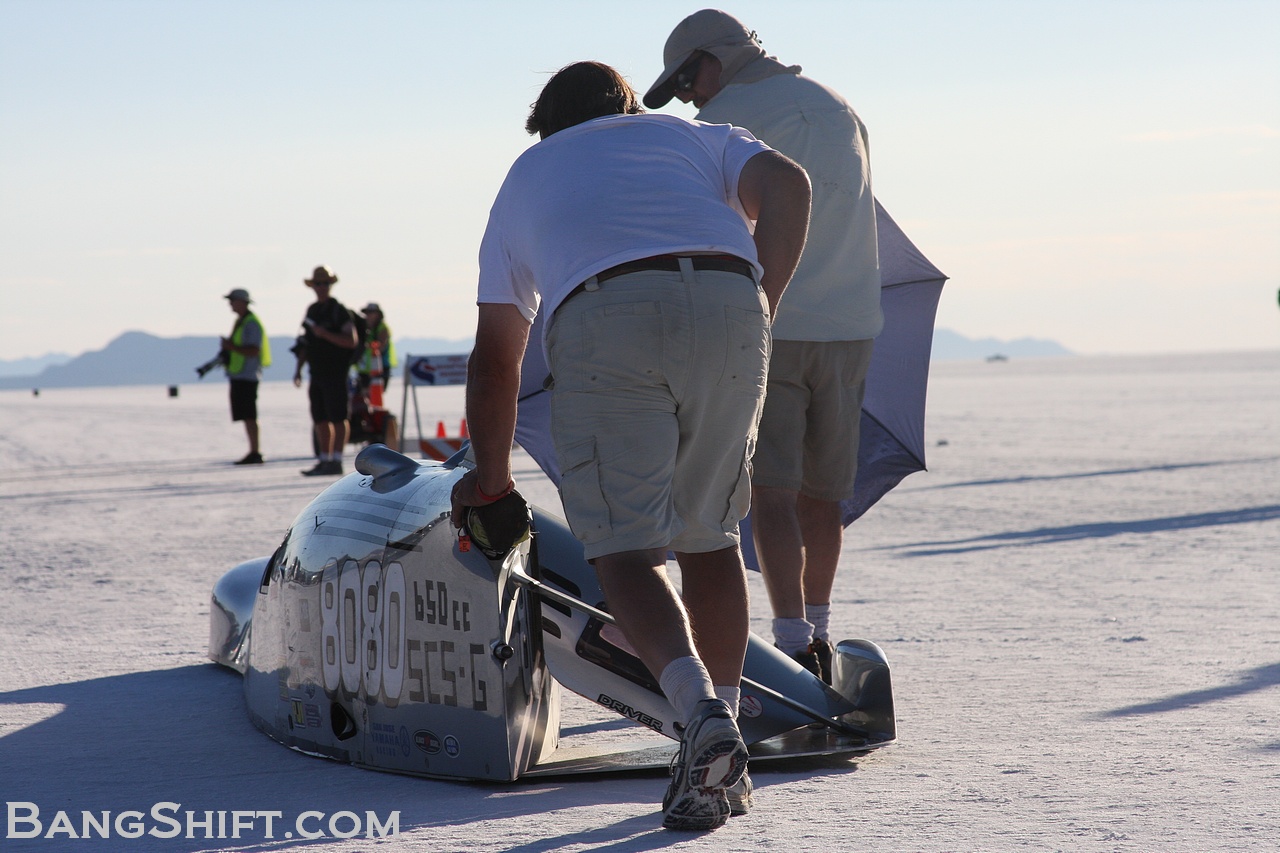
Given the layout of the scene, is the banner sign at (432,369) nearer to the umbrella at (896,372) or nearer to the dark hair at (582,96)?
the umbrella at (896,372)

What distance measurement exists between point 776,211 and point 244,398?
13285 millimetres

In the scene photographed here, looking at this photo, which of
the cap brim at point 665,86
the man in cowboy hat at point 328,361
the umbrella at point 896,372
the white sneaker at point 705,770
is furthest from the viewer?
the man in cowboy hat at point 328,361

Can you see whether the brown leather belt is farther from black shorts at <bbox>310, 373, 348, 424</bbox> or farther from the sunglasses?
black shorts at <bbox>310, 373, 348, 424</bbox>

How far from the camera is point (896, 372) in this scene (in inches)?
200

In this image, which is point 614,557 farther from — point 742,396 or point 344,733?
point 344,733

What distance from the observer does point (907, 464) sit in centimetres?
505

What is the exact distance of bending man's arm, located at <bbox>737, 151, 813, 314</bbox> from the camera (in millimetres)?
3133

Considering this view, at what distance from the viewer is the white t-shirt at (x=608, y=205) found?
2967mm

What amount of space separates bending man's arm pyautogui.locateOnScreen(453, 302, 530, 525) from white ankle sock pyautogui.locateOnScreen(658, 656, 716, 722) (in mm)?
569

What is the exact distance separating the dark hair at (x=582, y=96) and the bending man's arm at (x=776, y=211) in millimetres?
354

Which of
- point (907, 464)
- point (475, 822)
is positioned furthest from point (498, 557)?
point (907, 464)

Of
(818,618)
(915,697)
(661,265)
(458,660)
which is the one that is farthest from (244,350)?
(661,265)

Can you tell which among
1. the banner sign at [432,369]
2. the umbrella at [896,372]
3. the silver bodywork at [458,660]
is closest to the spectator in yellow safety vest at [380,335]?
the banner sign at [432,369]

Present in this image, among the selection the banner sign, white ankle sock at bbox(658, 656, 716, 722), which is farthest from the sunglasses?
the banner sign
